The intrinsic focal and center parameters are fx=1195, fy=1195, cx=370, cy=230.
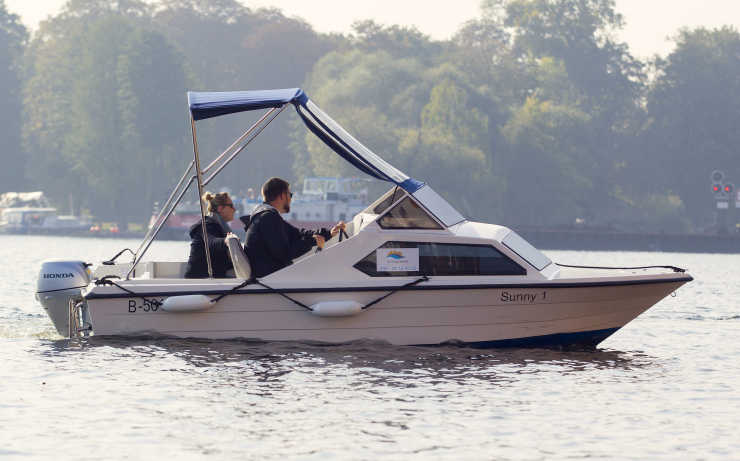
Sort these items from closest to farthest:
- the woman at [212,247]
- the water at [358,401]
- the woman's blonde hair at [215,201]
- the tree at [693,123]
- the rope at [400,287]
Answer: the water at [358,401] → the rope at [400,287] → the woman at [212,247] → the woman's blonde hair at [215,201] → the tree at [693,123]

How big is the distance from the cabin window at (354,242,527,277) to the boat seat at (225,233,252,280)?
1.48 meters

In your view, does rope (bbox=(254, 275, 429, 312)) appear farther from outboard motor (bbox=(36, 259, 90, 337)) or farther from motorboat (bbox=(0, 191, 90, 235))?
motorboat (bbox=(0, 191, 90, 235))

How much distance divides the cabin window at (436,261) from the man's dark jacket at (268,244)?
3.37ft

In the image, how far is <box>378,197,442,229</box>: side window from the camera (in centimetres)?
1647

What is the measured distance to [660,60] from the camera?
11494 centimetres

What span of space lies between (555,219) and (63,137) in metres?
40.7

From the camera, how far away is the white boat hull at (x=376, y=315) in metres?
16.2

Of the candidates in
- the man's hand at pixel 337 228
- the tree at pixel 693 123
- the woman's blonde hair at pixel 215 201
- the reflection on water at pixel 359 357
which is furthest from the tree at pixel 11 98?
the man's hand at pixel 337 228

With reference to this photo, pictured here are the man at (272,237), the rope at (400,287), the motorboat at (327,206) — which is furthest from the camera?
the motorboat at (327,206)

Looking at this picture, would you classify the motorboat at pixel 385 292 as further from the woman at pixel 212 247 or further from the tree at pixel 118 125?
the tree at pixel 118 125

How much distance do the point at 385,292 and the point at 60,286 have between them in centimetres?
482

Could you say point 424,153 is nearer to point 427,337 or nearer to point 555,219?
point 555,219

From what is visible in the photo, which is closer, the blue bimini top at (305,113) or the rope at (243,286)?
the rope at (243,286)

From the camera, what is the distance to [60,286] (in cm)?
1730
